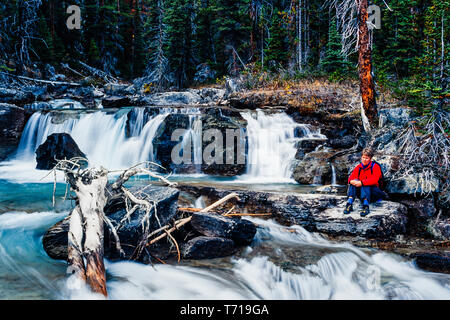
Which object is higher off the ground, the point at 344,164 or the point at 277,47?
the point at 277,47

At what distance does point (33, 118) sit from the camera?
14711 millimetres

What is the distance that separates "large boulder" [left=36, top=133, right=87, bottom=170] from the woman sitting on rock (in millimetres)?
10096

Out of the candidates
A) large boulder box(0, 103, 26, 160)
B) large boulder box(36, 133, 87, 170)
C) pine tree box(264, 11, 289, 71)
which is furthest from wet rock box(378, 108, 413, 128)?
large boulder box(0, 103, 26, 160)

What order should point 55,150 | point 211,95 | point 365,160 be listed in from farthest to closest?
1. point 211,95
2. point 55,150
3. point 365,160

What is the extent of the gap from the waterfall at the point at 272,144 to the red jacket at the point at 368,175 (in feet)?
11.1

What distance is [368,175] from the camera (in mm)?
5953

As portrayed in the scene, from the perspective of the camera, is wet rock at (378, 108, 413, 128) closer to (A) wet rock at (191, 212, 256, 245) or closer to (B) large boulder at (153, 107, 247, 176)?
(B) large boulder at (153, 107, 247, 176)

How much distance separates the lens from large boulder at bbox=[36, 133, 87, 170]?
1161cm

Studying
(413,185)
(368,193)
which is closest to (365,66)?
(413,185)

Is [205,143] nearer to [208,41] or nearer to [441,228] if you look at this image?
[441,228]

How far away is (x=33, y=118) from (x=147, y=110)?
241 inches

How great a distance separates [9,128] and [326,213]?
15.0 metres

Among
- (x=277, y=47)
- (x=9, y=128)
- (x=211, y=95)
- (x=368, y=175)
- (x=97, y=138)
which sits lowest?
(x=368, y=175)
